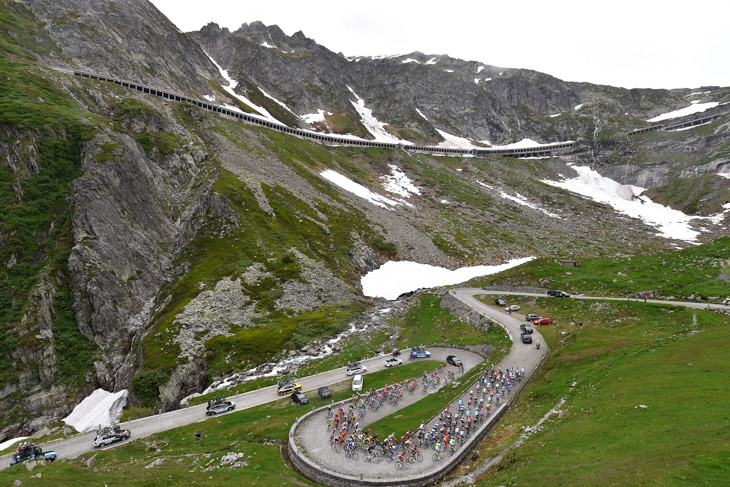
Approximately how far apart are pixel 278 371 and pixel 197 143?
316 feet

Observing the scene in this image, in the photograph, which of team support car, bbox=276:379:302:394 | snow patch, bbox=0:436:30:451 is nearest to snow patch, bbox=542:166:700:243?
team support car, bbox=276:379:302:394

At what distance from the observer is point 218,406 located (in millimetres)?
40094

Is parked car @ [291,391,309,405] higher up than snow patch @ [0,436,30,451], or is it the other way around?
parked car @ [291,391,309,405]

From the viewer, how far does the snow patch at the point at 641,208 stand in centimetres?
14265

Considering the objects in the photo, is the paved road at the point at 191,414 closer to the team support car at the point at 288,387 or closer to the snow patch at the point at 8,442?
the team support car at the point at 288,387

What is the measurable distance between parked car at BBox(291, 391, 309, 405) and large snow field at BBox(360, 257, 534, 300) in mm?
46431

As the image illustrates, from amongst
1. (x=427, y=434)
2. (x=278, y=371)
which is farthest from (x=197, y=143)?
(x=427, y=434)

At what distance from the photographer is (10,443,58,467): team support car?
30.7 metres

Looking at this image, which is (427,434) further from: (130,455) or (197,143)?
(197,143)

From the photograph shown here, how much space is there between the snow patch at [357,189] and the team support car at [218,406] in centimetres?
10569

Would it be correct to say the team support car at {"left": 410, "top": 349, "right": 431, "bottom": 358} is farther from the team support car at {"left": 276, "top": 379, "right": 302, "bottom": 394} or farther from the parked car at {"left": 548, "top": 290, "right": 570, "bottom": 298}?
the parked car at {"left": 548, "top": 290, "right": 570, "bottom": 298}

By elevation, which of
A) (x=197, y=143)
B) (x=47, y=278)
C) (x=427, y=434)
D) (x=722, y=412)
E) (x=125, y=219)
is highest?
(x=197, y=143)

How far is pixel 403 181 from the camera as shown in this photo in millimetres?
181875

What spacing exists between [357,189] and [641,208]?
142987mm
